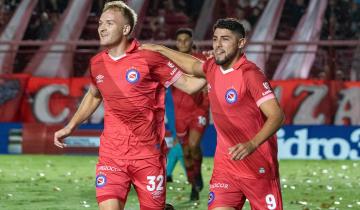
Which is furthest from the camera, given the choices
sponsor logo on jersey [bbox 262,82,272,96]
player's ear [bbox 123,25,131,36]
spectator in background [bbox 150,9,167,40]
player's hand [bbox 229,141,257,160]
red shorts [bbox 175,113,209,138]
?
spectator in background [bbox 150,9,167,40]

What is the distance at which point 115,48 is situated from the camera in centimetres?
799

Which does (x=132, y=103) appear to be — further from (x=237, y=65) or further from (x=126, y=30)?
(x=237, y=65)

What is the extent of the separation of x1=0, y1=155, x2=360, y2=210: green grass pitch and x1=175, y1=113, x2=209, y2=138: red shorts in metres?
0.85

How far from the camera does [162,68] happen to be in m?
8.07

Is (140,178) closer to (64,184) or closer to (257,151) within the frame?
(257,151)

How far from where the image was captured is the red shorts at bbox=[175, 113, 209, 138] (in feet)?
44.0

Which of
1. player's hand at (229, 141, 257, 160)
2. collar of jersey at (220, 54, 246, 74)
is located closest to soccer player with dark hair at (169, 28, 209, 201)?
collar of jersey at (220, 54, 246, 74)

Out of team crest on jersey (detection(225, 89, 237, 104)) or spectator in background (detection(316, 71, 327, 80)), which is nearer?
team crest on jersey (detection(225, 89, 237, 104))

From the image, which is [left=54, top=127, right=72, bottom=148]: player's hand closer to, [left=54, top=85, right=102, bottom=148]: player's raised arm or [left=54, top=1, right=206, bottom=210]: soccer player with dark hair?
[left=54, top=85, right=102, bottom=148]: player's raised arm

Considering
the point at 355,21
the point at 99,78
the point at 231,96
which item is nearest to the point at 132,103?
the point at 99,78

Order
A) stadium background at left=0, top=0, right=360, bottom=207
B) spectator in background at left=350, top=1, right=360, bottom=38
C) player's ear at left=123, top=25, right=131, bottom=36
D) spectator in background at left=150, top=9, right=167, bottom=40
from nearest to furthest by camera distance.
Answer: player's ear at left=123, top=25, right=131, bottom=36 < stadium background at left=0, top=0, right=360, bottom=207 < spectator in background at left=350, top=1, right=360, bottom=38 < spectator in background at left=150, top=9, right=167, bottom=40

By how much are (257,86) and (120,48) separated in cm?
123

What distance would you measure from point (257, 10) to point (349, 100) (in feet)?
19.2

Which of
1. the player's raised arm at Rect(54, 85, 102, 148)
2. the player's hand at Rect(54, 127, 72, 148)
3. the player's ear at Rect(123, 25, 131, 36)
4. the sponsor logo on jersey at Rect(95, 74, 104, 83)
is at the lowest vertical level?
the player's hand at Rect(54, 127, 72, 148)
